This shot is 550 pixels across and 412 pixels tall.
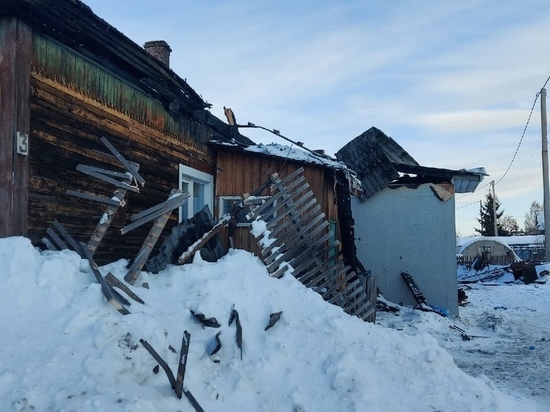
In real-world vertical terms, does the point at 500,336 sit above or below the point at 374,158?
below

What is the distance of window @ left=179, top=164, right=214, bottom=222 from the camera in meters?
9.51

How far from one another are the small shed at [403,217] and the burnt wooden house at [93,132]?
3242 mm

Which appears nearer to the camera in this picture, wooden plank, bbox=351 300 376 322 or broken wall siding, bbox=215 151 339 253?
wooden plank, bbox=351 300 376 322

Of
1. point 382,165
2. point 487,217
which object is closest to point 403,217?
point 382,165

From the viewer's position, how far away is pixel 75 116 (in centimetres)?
655

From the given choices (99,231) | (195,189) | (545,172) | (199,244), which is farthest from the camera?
(545,172)

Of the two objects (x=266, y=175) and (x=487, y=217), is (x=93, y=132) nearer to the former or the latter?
(x=266, y=175)

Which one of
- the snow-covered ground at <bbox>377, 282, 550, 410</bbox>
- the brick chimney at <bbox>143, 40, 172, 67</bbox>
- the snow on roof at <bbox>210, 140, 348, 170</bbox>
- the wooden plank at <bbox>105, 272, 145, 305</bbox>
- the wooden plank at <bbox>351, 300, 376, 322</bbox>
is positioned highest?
the brick chimney at <bbox>143, 40, 172, 67</bbox>

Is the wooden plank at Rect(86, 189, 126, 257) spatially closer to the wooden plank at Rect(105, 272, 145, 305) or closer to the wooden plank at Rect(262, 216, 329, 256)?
the wooden plank at Rect(105, 272, 145, 305)

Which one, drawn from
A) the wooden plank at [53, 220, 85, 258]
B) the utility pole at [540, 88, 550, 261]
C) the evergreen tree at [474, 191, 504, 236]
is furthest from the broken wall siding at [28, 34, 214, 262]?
the evergreen tree at [474, 191, 504, 236]

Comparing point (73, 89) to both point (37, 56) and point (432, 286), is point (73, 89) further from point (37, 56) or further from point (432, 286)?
point (432, 286)

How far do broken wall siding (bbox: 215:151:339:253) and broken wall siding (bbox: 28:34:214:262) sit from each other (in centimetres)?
155

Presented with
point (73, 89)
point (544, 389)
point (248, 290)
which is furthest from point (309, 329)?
point (73, 89)

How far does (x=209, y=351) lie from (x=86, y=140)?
350 cm
